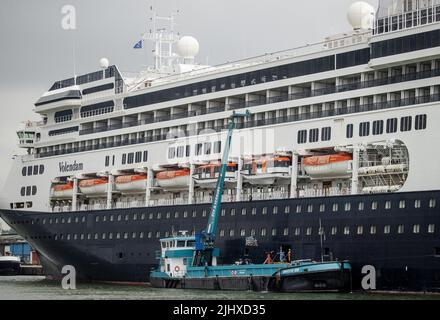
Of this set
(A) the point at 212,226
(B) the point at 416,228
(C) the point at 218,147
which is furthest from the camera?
(C) the point at 218,147

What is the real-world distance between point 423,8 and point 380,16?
262 centimetres

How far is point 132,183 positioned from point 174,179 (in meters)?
4.27

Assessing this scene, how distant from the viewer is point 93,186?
256 ft

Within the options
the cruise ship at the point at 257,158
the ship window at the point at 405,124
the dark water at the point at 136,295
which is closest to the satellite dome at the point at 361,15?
the cruise ship at the point at 257,158

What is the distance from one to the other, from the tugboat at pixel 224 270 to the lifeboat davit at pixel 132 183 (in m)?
6.89

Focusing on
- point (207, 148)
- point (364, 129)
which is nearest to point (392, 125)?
point (364, 129)

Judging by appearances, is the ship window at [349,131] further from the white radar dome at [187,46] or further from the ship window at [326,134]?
the white radar dome at [187,46]

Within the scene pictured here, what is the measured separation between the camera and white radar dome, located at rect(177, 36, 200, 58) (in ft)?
261

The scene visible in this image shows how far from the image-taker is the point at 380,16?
60.9m

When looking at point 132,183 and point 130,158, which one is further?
point 130,158

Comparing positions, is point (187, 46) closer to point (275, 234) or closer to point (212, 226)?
point (212, 226)

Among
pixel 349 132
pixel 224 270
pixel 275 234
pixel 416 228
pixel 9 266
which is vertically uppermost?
pixel 349 132
